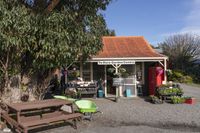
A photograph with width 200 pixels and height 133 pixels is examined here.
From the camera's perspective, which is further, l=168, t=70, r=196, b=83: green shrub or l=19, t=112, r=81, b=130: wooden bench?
l=168, t=70, r=196, b=83: green shrub

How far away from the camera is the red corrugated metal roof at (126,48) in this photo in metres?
16.6

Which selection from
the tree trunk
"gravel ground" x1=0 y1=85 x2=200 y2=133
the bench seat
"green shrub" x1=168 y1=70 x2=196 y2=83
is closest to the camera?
the bench seat

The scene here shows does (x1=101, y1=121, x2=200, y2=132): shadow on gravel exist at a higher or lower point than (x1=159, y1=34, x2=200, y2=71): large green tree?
lower

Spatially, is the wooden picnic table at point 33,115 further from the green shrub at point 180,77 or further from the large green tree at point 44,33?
the green shrub at point 180,77

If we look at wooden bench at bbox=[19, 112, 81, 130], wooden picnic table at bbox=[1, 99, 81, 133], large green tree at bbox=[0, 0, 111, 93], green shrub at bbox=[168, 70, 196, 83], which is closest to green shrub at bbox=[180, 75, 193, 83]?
green shrub at bbox=[168, 70, 196, 83]

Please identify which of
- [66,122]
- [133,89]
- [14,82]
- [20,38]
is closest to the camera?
[20,38]

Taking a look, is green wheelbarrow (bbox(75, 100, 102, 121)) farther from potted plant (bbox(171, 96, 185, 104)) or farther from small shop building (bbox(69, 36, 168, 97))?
small shop building (bbox(69, 36, 168, 97))

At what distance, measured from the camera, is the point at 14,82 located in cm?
1011

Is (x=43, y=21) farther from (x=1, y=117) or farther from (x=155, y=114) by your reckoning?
(x=155, y=114)

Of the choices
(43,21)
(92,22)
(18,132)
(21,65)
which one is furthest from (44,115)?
(92,22)

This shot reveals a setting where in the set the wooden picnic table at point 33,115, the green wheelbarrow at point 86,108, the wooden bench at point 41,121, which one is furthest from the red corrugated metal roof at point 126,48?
the wooden bench at point 41,121

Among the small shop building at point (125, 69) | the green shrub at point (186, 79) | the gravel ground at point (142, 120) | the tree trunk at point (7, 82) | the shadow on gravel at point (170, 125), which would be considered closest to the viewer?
the gravel ground at point (142, 120)

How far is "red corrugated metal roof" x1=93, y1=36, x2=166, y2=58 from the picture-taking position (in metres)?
16.6

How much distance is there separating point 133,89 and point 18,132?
993 centimetres
